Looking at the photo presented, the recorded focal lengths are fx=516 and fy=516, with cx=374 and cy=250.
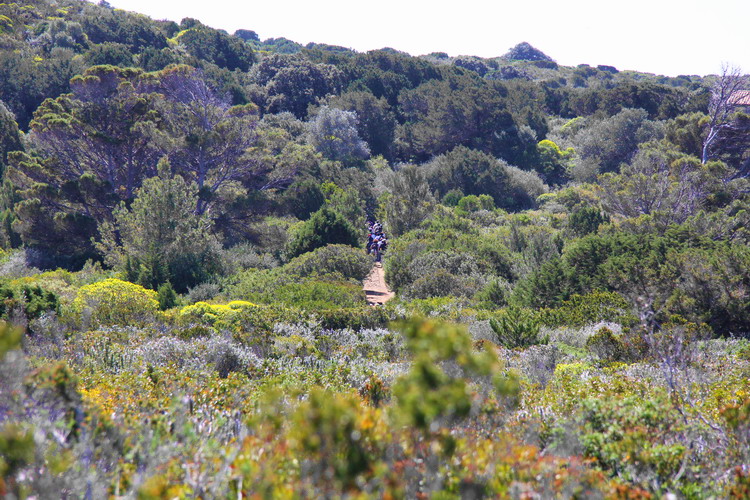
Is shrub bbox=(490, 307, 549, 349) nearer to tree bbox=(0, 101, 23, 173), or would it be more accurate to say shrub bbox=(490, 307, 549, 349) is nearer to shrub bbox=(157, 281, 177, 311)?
shrub bbox=(157, 281, 177, 311)

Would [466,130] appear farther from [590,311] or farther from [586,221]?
[590,311]

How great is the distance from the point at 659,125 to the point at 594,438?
35.0 meters

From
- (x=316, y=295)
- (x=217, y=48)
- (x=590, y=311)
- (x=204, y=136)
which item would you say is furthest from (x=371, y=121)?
(x=590, y=311)

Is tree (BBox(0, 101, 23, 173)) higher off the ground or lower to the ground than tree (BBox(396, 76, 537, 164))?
lower

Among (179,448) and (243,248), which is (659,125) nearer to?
(243,248)

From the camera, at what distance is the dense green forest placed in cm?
261

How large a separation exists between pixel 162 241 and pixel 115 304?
456 cm

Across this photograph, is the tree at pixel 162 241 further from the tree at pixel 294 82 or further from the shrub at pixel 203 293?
the tree at pixel 294 82

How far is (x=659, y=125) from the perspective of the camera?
108ft

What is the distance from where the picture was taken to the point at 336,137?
31.6 meters

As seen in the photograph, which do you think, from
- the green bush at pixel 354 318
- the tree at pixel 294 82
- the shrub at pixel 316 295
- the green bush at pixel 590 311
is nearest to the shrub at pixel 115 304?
the shrub at pixel 316 295

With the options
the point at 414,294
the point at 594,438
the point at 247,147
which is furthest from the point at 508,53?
the point at 594,438

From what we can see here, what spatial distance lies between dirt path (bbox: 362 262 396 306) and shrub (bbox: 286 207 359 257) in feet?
5.22

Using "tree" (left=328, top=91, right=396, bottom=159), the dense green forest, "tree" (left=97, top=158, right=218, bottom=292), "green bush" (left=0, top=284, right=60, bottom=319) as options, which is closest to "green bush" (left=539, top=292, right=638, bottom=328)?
the dense green forest
